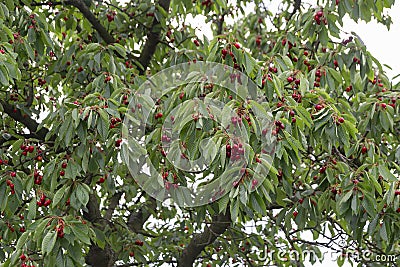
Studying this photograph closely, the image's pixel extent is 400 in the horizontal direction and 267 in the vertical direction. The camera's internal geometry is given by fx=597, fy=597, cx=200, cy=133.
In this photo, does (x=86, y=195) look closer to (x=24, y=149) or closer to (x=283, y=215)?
(x=24, y=149)

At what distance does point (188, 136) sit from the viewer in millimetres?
2553

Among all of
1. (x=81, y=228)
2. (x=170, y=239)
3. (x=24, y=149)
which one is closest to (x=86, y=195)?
(x=81, y=228)

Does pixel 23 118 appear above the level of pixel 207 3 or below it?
below

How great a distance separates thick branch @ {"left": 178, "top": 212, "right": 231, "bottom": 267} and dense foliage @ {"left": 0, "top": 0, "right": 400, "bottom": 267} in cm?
1

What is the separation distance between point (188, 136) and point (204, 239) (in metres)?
1.93

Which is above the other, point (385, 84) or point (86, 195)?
point (385, 84)

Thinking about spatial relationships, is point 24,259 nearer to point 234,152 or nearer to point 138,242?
point 234,152

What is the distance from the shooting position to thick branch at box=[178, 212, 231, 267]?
159 inches

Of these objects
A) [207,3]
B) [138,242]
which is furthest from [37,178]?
[207,3]

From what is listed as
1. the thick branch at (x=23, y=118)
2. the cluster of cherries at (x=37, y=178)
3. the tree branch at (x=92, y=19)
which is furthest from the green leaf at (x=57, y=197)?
the tree branch at (x=92, y=19)

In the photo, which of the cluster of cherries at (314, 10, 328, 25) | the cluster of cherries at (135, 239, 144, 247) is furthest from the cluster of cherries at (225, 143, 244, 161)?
the cluster of cherries at (135, 239, 144, 247)

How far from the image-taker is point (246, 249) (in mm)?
4859

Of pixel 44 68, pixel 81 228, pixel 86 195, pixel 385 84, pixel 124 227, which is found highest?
pixel 44 68

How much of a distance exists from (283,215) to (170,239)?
159 centimetres
